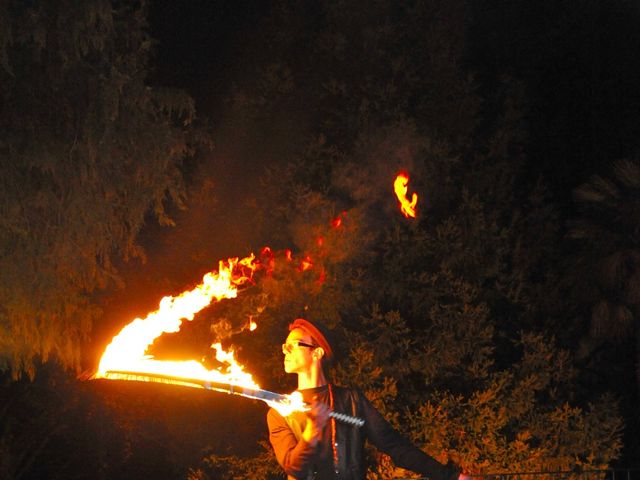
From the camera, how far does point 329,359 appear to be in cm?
538

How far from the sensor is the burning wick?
14.8 meters

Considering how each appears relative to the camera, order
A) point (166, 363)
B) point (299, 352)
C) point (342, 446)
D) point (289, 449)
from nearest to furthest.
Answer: point (289, 449) < point (342, 446) < point (299, 352) < point (166, 363)

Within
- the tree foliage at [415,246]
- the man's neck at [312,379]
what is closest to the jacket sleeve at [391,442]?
the man's neck at [312,379]

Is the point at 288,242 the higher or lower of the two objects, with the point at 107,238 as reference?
higher

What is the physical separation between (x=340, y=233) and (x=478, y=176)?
361 centimetres

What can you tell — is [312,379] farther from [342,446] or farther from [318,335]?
[342,446]

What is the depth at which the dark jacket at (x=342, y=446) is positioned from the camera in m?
4.94

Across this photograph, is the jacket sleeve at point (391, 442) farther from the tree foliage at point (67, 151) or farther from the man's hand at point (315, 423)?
the tree foliage at point (67, 151)

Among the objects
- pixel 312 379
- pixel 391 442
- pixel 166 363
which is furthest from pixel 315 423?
pixel 166 363

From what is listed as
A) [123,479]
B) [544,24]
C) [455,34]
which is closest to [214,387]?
[455,34]

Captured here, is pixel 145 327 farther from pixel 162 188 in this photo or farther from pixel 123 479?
pixel 123 479

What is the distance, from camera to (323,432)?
16.7ft

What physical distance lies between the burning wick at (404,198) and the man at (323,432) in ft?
31.2

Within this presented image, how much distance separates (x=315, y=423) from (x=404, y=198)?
1030 cm
